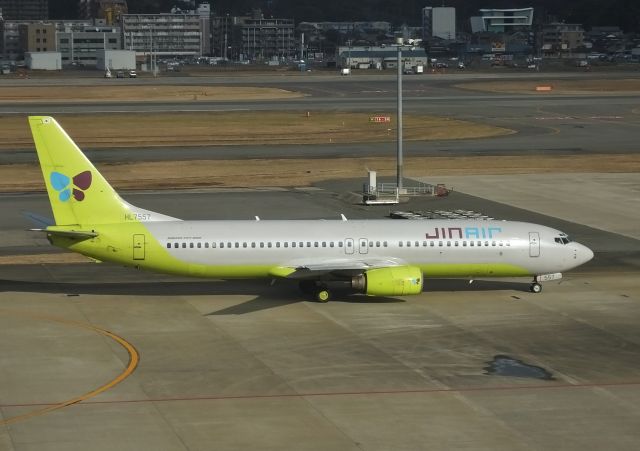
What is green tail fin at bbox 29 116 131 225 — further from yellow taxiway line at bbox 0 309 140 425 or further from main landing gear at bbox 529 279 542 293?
main landing gear at bbox 529 279 542 293

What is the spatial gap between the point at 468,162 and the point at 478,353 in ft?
216

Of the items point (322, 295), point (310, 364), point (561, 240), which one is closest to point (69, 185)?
point (322, 295)

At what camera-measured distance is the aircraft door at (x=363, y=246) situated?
55.6 meters

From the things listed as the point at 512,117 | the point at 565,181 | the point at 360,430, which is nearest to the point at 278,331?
the point at 360,430

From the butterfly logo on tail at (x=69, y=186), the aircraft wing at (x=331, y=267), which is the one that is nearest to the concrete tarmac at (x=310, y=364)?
the aircraft wing at (x=331, y=267)

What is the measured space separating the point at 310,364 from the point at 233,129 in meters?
97.1

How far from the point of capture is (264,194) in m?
91.6

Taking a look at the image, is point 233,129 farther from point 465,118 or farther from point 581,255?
point 581,255

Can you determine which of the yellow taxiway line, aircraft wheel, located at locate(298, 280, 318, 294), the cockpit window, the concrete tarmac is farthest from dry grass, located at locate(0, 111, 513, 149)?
the yellow taxiway line

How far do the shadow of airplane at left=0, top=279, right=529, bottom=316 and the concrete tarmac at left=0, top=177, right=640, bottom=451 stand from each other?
15 cm

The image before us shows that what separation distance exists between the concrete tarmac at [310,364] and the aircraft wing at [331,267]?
60.2 inches

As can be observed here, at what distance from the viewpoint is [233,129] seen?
140m

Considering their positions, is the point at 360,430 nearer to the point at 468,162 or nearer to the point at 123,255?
the point at 123,255

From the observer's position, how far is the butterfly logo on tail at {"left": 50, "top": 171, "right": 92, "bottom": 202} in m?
54.5
